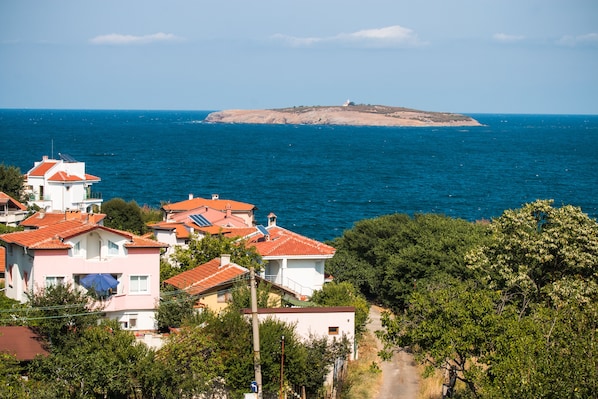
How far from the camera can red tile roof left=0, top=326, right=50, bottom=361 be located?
86.3 feet

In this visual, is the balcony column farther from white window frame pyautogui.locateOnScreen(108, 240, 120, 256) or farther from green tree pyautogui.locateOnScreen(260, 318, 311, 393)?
green tree pyautogui.locateOnScreen(260, 318, 311, 393)

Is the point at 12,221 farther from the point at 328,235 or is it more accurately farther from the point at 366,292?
the point at 328,235

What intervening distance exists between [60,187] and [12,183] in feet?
10.2

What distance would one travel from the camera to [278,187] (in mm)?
127938

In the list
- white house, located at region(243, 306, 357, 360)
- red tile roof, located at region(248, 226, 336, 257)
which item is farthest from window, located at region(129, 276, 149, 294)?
red tile roof, located at region(248, 226, 336, 257)

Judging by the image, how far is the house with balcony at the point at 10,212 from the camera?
5075cm

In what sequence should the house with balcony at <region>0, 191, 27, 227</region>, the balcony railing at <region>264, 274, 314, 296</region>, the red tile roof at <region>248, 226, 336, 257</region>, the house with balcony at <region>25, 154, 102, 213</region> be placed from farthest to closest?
1. the house with balcony at <region>25, 154, 102, 213</region>
2. the house with balcony at <region>0, 191, 27, 227</region>
3. the red tile roof at <region>248, 226, 336, 257</region>
4. the balcony railing at <region>264, 274, 314, 296</region>

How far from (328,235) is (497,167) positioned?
9126cm

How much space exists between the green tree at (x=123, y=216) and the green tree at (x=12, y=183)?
5.78 m

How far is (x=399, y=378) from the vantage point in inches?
1266

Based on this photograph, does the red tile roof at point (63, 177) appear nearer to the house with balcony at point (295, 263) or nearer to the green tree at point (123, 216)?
the green tree at point (123, 216)

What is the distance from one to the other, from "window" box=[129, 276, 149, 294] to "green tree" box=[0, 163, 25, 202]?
28.2 m

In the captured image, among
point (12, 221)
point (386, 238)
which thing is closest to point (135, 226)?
point (12, 221)

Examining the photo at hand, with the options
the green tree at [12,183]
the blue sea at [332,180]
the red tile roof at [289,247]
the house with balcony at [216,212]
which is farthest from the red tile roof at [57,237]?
the blue sea at [332,180]
